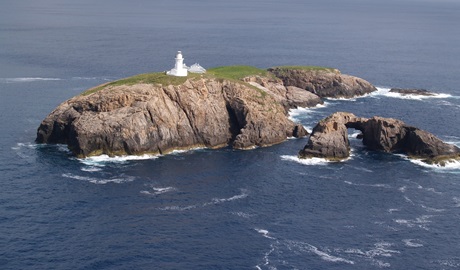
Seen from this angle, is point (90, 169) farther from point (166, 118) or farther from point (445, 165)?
point (445, 165)

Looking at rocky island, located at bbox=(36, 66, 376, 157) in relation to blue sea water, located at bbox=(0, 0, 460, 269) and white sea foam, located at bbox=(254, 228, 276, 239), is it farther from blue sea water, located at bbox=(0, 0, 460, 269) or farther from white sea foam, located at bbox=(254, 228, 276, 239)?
white sea foam, located at bbox=(254, 228, 276, 239)

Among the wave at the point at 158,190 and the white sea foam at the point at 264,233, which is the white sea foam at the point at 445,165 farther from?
the wave at the point at 158,190

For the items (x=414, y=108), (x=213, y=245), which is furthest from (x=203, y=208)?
(x=414, y=108)

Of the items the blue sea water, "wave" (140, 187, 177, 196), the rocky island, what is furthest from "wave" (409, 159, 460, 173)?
"wave" (140, 187, 177, 196)

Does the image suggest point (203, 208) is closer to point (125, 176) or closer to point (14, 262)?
point (125, 176)

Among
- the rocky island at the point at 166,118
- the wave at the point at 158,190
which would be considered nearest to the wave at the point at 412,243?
the wave at the point at 158,190

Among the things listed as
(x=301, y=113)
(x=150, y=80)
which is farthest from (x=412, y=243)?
(x=301, y=113)

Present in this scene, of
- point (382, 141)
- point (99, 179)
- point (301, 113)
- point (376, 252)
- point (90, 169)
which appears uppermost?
point (382, 141)
